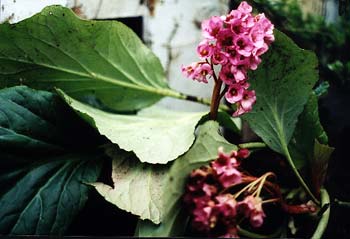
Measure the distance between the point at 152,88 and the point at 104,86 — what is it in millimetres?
92

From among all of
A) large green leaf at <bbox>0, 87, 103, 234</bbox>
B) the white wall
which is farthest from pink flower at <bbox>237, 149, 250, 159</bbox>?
the white wall

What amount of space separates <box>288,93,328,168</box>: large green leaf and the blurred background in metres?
0.14

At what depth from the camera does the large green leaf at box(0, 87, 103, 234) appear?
0.72 meters

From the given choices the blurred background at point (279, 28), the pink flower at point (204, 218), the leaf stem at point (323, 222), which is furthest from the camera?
the blurred background at point (279, 28)

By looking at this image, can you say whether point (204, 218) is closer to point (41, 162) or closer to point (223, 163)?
point (223, 163)

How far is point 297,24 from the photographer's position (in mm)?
1200

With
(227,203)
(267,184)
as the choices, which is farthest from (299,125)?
(227,203)

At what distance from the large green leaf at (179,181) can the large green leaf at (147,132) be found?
0.08 ft

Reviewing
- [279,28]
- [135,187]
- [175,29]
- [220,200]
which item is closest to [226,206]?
[220,200]

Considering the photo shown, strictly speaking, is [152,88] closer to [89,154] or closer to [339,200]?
[89,154]

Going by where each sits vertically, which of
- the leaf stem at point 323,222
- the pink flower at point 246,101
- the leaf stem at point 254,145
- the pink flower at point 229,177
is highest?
the pink flower at point 246,101

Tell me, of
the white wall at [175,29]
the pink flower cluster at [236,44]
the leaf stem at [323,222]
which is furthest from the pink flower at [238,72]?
the white wall at [175,29]

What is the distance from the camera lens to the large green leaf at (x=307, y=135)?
768 millimetres

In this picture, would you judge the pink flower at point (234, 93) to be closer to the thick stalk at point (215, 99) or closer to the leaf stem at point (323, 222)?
the thick stalk at point (215, 99)
